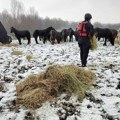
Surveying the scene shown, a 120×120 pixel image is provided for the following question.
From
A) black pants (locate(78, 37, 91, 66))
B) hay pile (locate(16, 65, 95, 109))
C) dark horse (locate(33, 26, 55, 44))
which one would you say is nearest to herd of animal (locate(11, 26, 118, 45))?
dark horse (locate(33, 26, 55, 44))

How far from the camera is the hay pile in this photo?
18.9 ft

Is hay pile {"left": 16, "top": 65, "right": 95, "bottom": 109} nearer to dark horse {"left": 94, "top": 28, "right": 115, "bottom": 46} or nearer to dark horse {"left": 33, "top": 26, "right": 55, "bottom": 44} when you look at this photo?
dark horse {"left": 94, "top": 28, "right": 115, "bottom": 46}

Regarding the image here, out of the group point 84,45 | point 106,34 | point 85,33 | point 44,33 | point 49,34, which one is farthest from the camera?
point 44,33

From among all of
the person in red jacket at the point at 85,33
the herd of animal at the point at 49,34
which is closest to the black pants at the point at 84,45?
the person in red jacket at the point at 85,33

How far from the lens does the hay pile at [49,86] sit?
5.77m

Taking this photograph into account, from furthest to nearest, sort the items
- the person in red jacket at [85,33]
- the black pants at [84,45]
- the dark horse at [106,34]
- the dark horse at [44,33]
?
the dark horse at [44,33]
the dark horse at [106,34]
the black pants at [84,45]
the person in red jacket at [85,33]

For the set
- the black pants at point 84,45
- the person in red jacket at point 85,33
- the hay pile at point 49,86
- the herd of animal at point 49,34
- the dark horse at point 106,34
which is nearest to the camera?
the hay pile at point 49,86

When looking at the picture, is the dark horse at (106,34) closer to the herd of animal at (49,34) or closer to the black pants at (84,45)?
Result: the herd of animal at (49,34)

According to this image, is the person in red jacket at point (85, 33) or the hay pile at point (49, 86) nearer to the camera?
the hay pile at point (49, 86)

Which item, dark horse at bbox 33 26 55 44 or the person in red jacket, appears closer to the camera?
the person in red jacket

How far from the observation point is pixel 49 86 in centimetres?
616

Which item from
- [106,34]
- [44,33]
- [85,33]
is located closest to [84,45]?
[85,33]

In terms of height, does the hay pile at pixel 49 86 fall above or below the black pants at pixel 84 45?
below

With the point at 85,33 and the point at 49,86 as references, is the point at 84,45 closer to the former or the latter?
the point at 85,33
